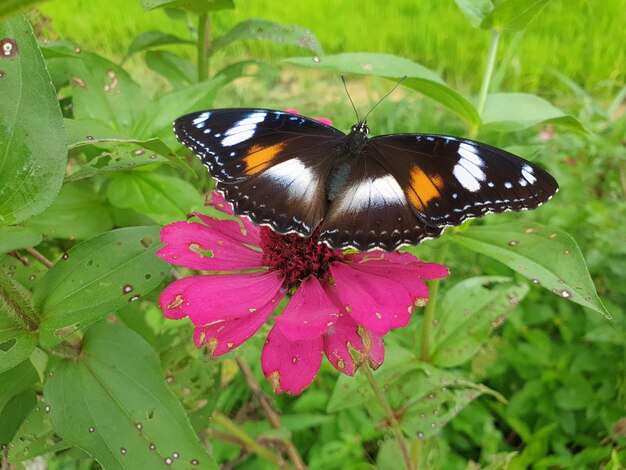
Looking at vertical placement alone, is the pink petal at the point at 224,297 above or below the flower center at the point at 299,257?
above

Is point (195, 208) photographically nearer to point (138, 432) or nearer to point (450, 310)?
point (138, 432)

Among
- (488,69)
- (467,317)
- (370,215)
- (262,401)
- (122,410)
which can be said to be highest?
(488,69)

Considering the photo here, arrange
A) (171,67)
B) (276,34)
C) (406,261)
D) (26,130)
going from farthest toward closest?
(171,67) → (276,34) → (406,261) → (26,130)

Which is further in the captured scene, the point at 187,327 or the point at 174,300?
the point at 187,327

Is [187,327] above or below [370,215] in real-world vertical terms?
below

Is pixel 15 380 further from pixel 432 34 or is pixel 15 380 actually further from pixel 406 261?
pixel 432 34

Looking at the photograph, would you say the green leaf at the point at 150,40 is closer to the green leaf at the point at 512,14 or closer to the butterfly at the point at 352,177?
the butterfly at the point at 352,177

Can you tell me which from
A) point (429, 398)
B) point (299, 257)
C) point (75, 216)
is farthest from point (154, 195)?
point (429, 398)

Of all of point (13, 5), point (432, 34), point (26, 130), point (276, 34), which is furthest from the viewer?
point (432, 34)

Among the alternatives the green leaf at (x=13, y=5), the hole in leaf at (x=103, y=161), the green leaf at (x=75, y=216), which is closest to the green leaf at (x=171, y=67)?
the green leaf at (x=75, y=216)
